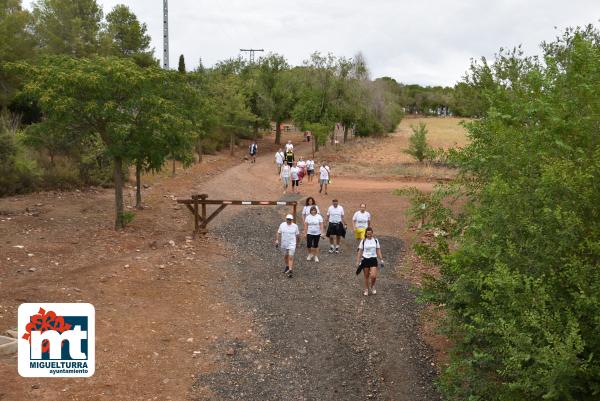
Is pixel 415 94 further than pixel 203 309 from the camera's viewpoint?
Yes

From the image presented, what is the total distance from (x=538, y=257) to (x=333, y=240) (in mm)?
10636

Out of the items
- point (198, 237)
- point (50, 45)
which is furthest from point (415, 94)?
point (198, 237)

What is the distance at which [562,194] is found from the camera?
598 centimetres

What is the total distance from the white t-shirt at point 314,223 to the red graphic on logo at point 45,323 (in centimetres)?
695

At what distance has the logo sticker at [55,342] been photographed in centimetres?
835

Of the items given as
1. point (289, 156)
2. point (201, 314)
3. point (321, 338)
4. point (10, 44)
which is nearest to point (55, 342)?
point (201, 314)

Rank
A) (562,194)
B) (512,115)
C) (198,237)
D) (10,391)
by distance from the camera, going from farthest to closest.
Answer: (198,237) < (512,115) < (10,391) < (562,194)

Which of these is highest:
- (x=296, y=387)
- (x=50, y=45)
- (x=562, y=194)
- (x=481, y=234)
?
(x=50, y=45)

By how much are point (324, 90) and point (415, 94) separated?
249 feet

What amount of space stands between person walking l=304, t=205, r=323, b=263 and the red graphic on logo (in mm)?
6983

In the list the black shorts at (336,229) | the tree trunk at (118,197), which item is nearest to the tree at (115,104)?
the tree trunk at (118,197)

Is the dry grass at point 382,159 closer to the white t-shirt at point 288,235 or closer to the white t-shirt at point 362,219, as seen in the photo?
the white t-shirt at point 362,219

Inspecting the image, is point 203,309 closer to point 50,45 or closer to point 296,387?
point 296,387

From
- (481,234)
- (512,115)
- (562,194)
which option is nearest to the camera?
(562,194)
